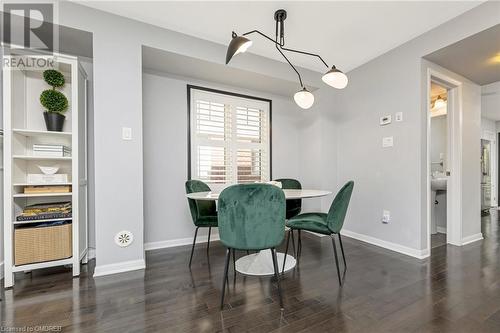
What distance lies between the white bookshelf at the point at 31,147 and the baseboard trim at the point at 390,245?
3317 mm

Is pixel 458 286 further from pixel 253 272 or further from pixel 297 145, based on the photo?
pixel 297 145

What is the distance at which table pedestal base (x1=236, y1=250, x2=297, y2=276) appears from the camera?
2092mm

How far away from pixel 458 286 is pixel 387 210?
106 centimetres

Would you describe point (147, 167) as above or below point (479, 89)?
below

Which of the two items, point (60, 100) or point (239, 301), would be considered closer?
point (239, 301)

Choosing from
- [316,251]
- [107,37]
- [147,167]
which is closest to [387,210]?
[316,251]

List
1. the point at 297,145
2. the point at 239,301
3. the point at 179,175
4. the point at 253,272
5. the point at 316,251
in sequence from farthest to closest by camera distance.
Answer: the point at 297,145 < the point at 179,175 < the point at 316,251 < the point at 253,272 < the point at 239,301

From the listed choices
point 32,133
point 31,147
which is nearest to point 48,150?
point 32,133

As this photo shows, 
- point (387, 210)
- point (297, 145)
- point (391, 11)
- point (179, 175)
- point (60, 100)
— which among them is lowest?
point (387, 210)

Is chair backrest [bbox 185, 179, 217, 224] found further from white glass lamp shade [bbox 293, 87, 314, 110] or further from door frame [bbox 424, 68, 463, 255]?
door frame [bbox 424, 68, 463, 255]

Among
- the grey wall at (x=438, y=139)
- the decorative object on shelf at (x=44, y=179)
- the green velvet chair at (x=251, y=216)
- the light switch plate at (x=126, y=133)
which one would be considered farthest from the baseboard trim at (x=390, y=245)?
the decorative object on shelf at (x=44, y=179)

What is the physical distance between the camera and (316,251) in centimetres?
265

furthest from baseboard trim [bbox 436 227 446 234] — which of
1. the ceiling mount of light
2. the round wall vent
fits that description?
the round wall vent

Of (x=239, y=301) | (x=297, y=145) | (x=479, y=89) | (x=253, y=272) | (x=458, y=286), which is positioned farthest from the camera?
(x=297, y=145)
